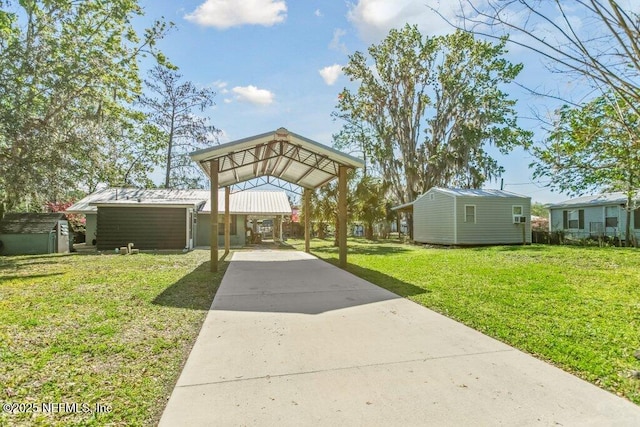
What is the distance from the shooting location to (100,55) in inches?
536

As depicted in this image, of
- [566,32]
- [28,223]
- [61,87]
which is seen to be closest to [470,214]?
[566,32]

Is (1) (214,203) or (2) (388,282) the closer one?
(2) (388,282)

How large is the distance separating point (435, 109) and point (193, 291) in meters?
24.6

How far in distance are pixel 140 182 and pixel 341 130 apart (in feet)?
57.7

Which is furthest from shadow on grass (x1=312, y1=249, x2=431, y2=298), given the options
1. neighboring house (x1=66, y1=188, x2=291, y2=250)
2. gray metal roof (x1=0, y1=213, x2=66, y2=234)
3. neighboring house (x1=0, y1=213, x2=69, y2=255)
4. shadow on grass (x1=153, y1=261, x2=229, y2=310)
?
gray metal roof (x1=0, y1=213, x2=66, y2=234)

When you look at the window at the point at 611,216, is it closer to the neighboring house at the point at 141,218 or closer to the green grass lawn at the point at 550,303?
the green grass lawn at the point at 550,303

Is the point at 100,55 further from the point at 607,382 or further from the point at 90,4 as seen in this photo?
the point at 607,382

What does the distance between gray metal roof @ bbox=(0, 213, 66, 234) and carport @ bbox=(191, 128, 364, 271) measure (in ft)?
A: 25.1

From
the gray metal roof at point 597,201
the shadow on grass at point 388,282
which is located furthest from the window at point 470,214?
the shadow on grass at point 388,282

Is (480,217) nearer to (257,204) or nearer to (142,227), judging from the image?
(257,204)

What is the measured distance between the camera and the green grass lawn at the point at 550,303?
3.27 m

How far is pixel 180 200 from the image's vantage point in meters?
17.0

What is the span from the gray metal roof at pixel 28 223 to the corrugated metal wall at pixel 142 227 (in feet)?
6.31

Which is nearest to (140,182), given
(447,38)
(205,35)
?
(205,35)
